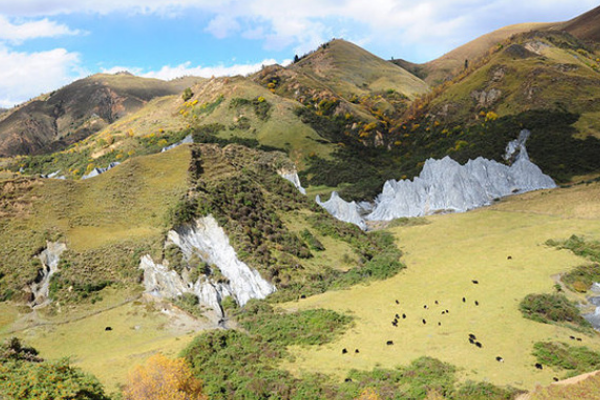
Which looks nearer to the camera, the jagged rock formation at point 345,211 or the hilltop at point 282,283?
the hilltop at point 282,283

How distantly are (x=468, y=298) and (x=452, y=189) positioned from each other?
44711 mm

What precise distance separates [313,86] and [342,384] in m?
143

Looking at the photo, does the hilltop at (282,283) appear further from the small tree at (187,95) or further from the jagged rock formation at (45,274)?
the small tree at (187,95)

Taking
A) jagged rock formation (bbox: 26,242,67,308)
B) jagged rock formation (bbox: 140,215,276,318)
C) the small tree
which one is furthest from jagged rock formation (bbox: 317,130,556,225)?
the small tree

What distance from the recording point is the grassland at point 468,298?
91.0ft

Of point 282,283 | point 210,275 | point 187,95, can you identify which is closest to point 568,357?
point 282,283

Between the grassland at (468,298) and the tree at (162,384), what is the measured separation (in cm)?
698

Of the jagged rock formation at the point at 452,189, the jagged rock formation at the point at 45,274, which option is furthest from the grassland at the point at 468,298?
the jagged rock formation at the point at 45,274

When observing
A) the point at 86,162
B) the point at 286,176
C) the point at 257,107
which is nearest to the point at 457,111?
the point at 257,107

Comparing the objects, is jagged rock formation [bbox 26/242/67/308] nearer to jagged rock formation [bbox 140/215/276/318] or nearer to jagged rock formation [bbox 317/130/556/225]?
jagged rock formation [bbox 140/215/276/318]

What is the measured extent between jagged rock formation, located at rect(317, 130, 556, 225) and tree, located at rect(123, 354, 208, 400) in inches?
2063

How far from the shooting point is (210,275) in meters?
40.9

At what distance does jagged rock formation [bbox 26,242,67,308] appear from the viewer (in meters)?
37.2

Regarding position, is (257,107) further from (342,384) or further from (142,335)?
(342,384)
